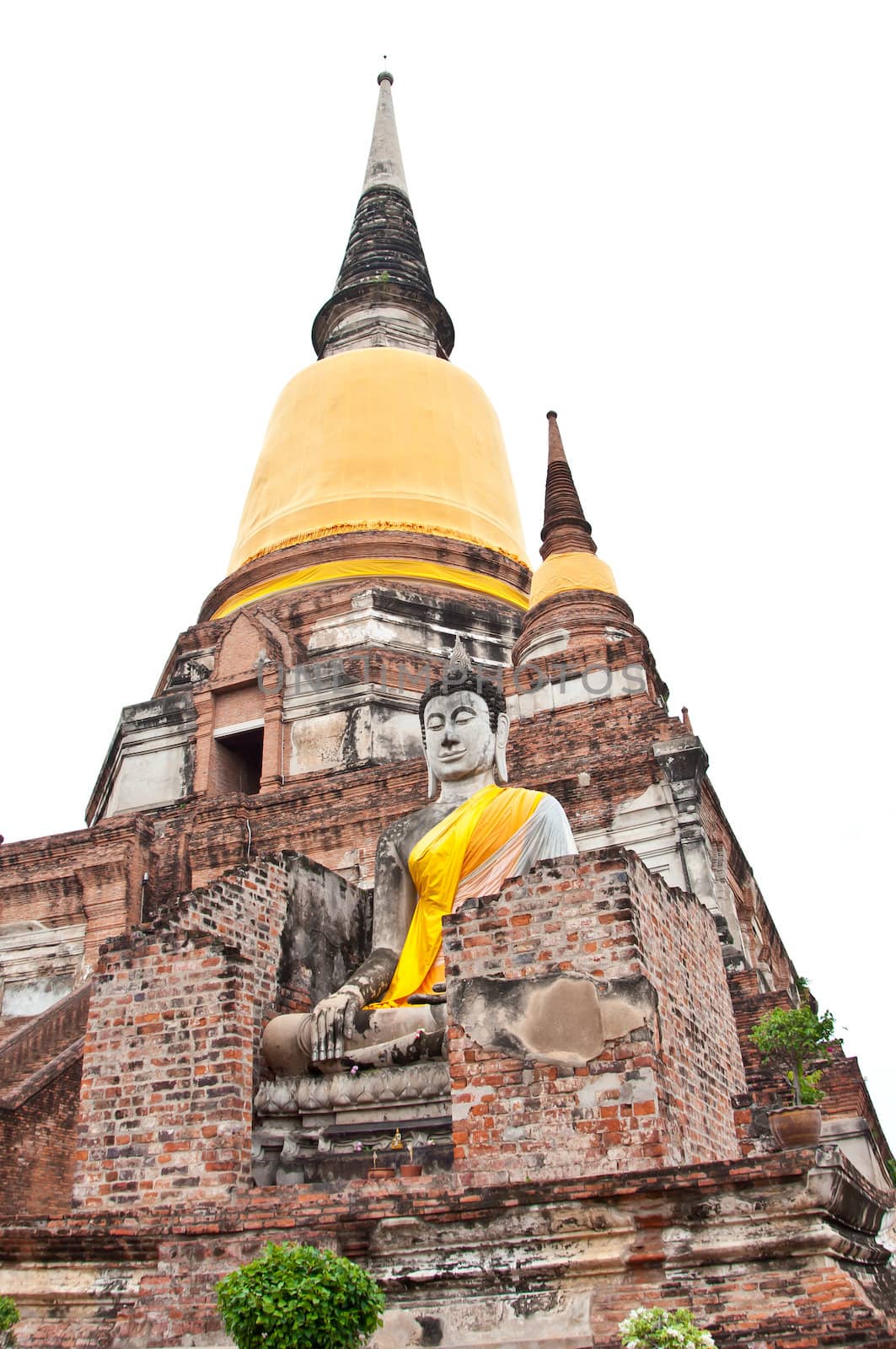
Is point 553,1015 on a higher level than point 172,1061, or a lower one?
lower

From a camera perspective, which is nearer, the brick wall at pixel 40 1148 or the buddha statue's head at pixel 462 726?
the buddha statue's head at pixel 462 726

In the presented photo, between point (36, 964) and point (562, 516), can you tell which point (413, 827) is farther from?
point (562, 516)

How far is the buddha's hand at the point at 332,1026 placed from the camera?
6672 millimetres

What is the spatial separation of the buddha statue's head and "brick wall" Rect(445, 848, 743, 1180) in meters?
2.20

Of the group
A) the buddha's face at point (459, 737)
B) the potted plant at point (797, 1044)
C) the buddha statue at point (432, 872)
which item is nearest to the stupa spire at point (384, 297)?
the buddha's face at point (459, 737)

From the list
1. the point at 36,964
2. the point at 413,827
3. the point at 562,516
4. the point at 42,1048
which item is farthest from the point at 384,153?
the point at 413,827

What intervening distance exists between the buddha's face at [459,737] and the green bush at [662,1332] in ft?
15.1

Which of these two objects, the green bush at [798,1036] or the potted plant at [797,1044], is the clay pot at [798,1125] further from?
the green bush at [798,1036]

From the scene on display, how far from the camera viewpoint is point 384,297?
83.9 feet

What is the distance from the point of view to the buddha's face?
8.47 meters

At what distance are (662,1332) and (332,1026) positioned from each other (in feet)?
10.1

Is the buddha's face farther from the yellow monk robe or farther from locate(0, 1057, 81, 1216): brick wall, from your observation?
locate(0, 1057, 81, 1216): brick wall

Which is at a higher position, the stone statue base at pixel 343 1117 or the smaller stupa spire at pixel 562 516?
the smaller stupa spire at pixel 562 516

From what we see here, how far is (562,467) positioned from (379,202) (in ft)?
40.8
